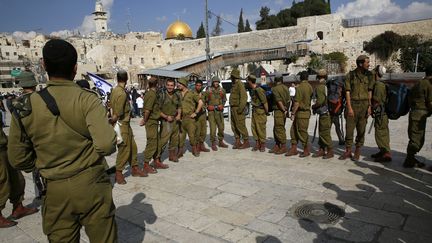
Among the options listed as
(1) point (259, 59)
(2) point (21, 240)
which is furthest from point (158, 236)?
(1) point (259, 59)

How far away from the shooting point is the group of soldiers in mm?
2061

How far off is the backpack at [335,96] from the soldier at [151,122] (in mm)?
3582

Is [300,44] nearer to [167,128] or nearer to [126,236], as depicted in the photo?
[167,128]

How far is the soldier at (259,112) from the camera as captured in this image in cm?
720

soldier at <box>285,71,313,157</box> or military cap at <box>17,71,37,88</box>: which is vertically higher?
military cap at <box>17,71,37,88</box>

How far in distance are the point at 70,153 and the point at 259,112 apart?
564 centimetres

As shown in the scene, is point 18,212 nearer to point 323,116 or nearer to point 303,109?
point 303,109

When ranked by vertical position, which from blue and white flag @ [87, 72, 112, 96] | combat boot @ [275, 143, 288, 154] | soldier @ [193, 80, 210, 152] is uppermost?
blue and white flag @ [87, 72, 112, 96]

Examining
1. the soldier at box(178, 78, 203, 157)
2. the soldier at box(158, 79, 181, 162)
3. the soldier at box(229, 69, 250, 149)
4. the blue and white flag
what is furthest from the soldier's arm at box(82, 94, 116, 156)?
the blue and white flag

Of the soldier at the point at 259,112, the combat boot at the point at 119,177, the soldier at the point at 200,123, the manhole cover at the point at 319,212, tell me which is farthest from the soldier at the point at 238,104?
the manhole cover at the point at 319,212

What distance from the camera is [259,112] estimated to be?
24.1 feet

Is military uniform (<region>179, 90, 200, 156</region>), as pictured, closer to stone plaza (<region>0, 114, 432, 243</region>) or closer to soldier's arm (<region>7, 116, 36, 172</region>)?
stone plaza (<region>0, 114, 432, 243</region>)

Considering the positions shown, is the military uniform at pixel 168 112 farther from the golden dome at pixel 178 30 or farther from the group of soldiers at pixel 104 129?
the golden dome at pixel 178 30

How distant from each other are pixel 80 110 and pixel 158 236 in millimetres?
2103
